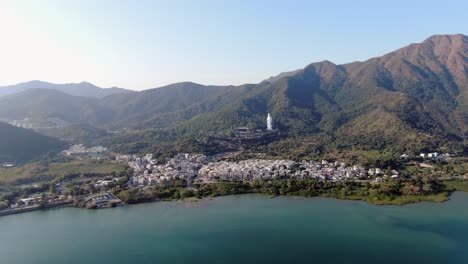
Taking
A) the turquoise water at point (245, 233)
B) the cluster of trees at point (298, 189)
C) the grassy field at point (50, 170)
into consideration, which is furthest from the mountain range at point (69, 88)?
the turquoise water at point (245, 233)

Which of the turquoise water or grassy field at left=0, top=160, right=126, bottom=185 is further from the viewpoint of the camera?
grassy field at left=0, top=160, right=126, bottom=185

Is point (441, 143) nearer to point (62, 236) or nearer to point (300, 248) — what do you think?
point (300, 248)

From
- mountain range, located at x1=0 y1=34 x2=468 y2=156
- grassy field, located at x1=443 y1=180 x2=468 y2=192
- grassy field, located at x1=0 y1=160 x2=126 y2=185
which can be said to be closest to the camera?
grassy field, located at x1=443 y1=180 x2=468 y2=192

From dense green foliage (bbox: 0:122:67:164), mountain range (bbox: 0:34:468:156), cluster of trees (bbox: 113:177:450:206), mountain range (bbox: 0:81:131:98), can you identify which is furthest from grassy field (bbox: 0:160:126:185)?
mountain range (bbox: 0:81:131:98)

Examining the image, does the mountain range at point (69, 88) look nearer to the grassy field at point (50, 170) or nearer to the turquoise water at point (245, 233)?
the grassy field at point (50, 170)

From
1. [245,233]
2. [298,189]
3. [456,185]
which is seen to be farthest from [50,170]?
[456,185]

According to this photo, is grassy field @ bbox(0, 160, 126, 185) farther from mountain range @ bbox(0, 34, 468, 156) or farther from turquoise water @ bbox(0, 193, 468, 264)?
mountain range @ bbox(0, 34, 468, 156)

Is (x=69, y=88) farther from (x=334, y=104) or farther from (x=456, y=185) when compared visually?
(x=456, y=185)
